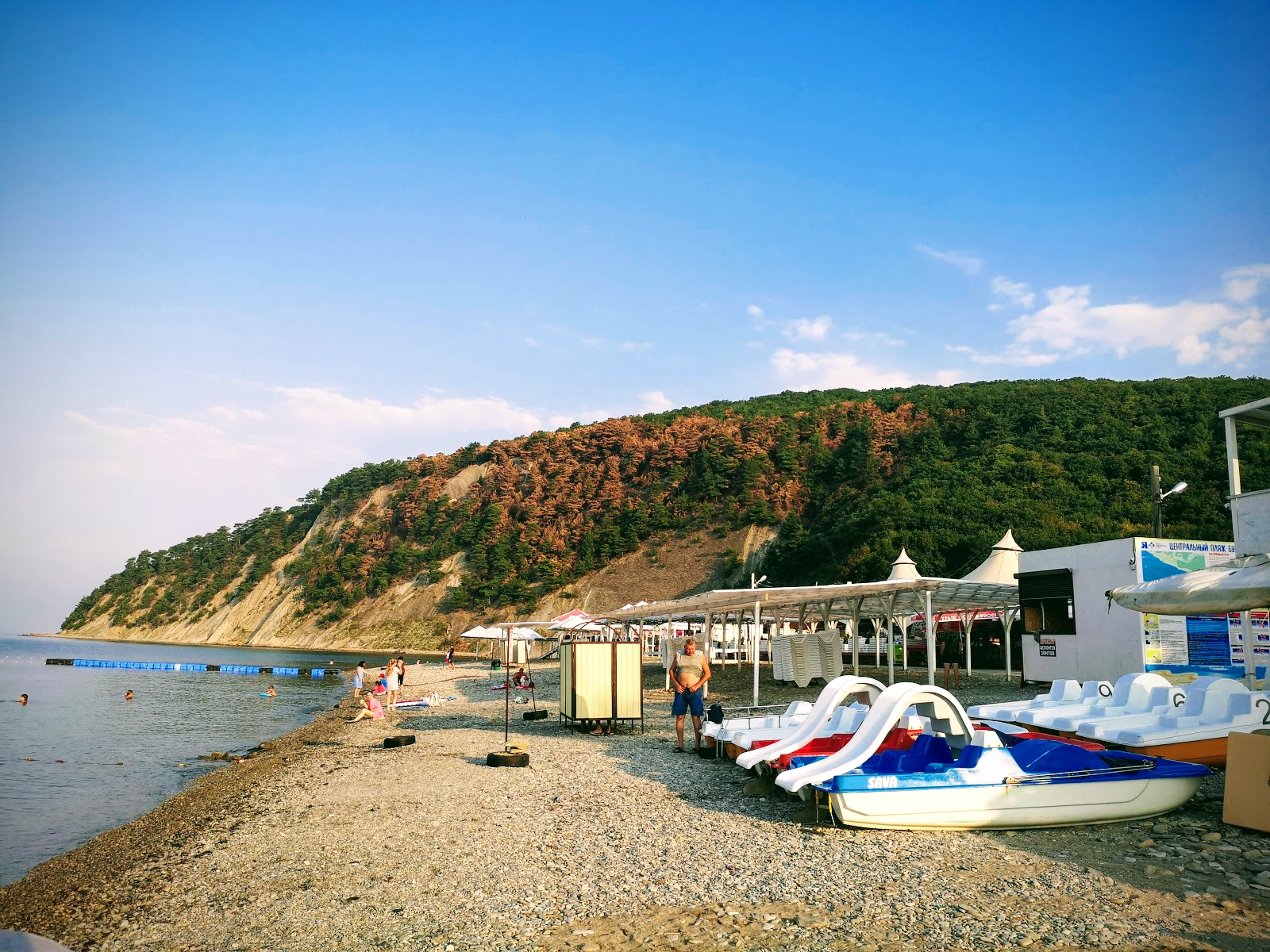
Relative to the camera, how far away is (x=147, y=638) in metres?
110

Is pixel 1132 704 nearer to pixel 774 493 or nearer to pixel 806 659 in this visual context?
pixel 806 659

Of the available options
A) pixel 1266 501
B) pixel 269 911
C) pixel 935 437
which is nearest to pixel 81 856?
pixel 269 911

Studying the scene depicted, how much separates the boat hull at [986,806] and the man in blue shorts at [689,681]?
5084 mm

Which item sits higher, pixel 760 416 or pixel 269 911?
pixel 760 416

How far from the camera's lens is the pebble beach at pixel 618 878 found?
531 centimetres

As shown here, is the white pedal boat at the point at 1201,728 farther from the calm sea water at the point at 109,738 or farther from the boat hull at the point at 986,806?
the calm sea water at the point at 109,738

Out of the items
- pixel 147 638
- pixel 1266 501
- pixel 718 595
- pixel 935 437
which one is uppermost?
pixel 935 437

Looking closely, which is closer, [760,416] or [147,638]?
[760,416]

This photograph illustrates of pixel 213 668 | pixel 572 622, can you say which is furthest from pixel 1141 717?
A: pixel 213 668

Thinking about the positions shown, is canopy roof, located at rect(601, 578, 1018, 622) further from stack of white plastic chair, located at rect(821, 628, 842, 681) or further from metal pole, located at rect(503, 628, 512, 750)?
metal pole, located at rect(503, 628, 512, 750)

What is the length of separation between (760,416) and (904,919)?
84.3 metres

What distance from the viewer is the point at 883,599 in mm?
27297

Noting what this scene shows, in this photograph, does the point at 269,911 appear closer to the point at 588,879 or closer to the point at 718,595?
the point at 588,879

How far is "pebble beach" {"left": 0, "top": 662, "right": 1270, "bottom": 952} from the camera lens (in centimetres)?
531
